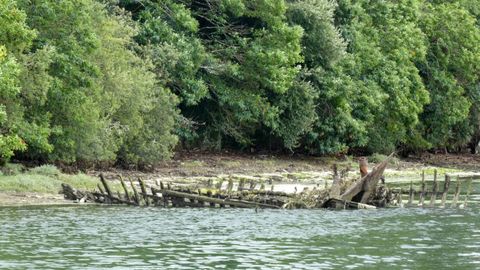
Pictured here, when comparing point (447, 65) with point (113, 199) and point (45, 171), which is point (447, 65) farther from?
point (113, 199)

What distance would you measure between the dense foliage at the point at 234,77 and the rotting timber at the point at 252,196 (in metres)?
4.33

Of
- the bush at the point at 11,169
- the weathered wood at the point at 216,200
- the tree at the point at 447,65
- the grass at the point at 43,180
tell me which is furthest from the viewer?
the tree at the point at 447,65

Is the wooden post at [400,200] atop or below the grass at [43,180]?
atop

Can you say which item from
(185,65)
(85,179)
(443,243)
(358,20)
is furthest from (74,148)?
(358,20)

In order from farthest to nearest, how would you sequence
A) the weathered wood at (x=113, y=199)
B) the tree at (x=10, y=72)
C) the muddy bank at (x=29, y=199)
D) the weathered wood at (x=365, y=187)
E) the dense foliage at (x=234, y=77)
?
the dense foliage at (x=234, y=77) < the weathered wood at (x=113, y=199) < the weathered wood at (x=365, y=187) < the muddy bank at (x=29, y=199) < the tree at (x=10, y=72)

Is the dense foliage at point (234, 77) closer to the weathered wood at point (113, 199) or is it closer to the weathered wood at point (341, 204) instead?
the weathered wood at point (113, 199)

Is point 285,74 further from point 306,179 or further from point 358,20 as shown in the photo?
point 358,20

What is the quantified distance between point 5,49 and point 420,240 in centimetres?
1964

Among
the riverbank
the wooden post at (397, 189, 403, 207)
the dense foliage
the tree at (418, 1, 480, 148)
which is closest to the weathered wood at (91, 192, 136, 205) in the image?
the riverbank

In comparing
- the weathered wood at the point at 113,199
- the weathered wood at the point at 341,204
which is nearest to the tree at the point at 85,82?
the weathered wood at the point at 113,199

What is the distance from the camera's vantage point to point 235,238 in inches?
1496

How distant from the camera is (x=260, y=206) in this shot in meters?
47.5

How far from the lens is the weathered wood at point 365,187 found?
154 ft

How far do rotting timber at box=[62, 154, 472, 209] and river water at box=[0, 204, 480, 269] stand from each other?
74cm
